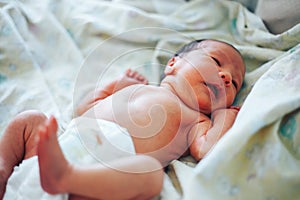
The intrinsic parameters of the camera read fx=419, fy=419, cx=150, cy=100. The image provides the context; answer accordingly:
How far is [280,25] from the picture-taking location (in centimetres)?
113

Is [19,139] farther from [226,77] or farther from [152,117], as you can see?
[226,77]

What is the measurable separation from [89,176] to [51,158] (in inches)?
2.7

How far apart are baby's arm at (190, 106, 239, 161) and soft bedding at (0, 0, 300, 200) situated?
3 centimetres

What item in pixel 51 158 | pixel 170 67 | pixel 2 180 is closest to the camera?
pixel 51 158

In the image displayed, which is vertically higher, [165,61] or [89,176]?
[89,176]

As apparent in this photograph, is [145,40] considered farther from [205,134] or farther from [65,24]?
[205,134]

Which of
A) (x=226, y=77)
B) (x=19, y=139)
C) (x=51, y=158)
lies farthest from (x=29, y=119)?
(x=226, y=77)

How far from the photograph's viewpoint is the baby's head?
0.95m

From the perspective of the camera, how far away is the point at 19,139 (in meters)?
0.86

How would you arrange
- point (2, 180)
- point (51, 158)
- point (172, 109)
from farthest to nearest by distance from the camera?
point (172, 109) < point (2, 180) < point (51, 158)

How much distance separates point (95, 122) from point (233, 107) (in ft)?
1.05

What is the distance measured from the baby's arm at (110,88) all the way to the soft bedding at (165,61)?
2 centimetres

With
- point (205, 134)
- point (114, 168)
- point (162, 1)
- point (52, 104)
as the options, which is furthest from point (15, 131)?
point (162, 1)

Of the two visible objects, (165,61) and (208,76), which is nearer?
(208,76)
